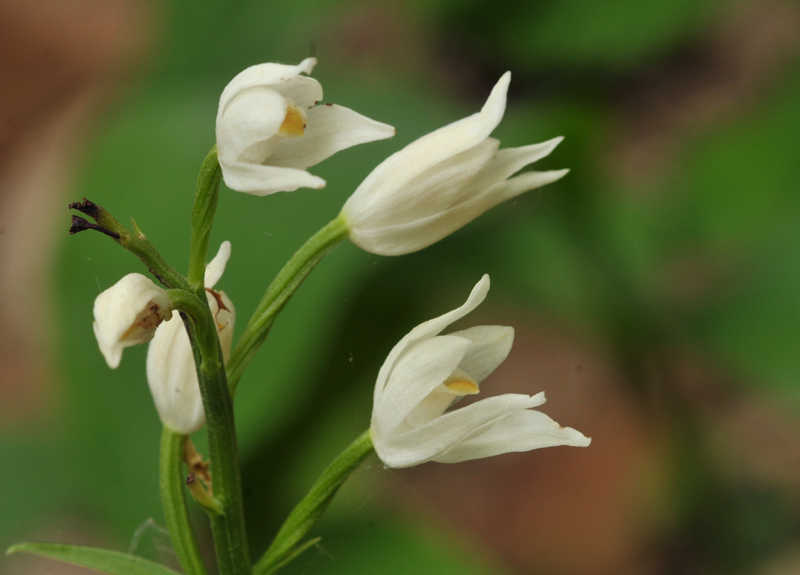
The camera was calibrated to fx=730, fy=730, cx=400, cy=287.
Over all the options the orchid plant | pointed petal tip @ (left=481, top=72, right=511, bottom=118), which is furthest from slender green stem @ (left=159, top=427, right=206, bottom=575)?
pointed petal tip @ (left=481, top=72, right=511, bottom=118)

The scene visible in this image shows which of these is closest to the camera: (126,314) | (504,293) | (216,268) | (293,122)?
(126,314)

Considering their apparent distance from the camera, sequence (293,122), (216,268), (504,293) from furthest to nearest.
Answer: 1. (504,293)
2. (216,268)
3. (293,122)

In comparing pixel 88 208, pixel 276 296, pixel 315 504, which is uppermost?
pixel 88 208

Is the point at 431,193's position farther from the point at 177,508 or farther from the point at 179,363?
the point at 177,508

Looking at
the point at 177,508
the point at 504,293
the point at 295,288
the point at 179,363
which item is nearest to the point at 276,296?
the point at 295,288

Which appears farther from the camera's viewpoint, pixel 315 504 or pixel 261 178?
pixel 315 504

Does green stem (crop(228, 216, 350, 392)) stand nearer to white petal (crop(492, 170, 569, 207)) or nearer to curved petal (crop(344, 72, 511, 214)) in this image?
curved petal (crop(344, 72, 511, 214))
